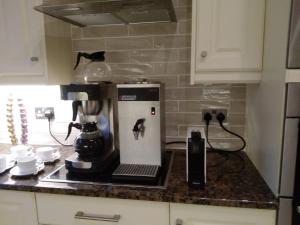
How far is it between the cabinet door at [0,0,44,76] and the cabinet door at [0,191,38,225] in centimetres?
63

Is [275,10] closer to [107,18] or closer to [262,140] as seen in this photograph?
[262,140]

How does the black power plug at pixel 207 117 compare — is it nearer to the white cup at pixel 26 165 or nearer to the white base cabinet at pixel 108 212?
the white base cabinet at pixel 108 212

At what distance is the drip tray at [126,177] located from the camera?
1.07 metres

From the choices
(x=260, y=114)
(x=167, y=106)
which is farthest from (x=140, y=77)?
(x=260, y=114)

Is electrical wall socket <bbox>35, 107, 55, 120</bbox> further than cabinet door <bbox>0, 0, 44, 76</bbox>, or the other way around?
electrical wall socket <bbox>35, 107, 55, 120</bbox>

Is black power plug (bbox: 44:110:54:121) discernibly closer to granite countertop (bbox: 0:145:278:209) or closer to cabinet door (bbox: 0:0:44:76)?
cabinet door (bbox: 0:0:44:76)

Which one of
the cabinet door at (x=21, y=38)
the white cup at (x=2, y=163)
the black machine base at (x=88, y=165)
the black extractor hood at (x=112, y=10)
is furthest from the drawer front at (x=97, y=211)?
the black extractor hood at (x=112, y=10)

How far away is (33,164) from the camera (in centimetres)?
120

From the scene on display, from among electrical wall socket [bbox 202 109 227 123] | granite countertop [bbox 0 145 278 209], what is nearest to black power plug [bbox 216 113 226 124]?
electrical wall socket [bbox 202 109 227 123]

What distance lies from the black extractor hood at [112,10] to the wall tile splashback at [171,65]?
0.09 meters

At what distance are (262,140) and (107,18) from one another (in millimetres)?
983

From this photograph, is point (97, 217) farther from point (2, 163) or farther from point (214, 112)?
point (214, 112)

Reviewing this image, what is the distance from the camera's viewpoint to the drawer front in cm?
102

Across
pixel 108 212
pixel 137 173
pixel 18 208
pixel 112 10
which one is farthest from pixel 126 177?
pixel 112 10
